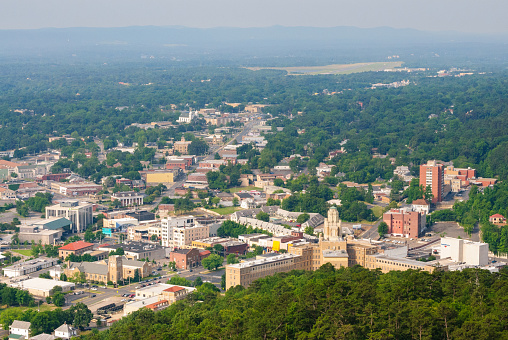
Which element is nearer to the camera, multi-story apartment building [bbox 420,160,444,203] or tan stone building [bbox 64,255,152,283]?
tan stone building [bbox 64,255,152,283]

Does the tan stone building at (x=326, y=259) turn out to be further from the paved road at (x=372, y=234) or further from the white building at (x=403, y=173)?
the white building at (x=403, y=173)

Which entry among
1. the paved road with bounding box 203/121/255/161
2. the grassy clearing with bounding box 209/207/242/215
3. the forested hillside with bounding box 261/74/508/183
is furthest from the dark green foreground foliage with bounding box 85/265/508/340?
the paved road with bounding box 203/121/255/161

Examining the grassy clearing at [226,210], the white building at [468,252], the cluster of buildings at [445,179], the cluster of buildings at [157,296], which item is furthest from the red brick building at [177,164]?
the white building at [468,252]

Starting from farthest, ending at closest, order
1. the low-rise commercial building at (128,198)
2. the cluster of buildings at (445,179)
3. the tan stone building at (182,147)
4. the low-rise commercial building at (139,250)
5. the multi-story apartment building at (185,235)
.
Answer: the tan stone building at (182,147) < the low-rise commercial building at (128,198) < the cluster of buildings at (445,179) < the multi-story apartment building at (185,235) < the low-rise commercial building at (139,250)

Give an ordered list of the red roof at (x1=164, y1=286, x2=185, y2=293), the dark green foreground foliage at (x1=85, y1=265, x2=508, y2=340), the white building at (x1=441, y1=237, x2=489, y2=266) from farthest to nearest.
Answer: the white building at (x1=441, y1=237, x2=489, y2=266) → the red roof at (x1=164, y1=286, x2=185, y2=293) → the dark green foreground foliage at (x1=85, y1=265, x2=508, y2=340)

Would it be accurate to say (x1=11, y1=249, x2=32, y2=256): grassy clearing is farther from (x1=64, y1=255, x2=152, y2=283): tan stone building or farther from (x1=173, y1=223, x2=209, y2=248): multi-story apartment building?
(x1=173, y1=223, x2=209, y2=248): multi-story apartment building

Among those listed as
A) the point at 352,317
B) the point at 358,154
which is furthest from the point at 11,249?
the point at 358,154

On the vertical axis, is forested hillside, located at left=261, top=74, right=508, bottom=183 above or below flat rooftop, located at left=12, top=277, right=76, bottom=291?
above
